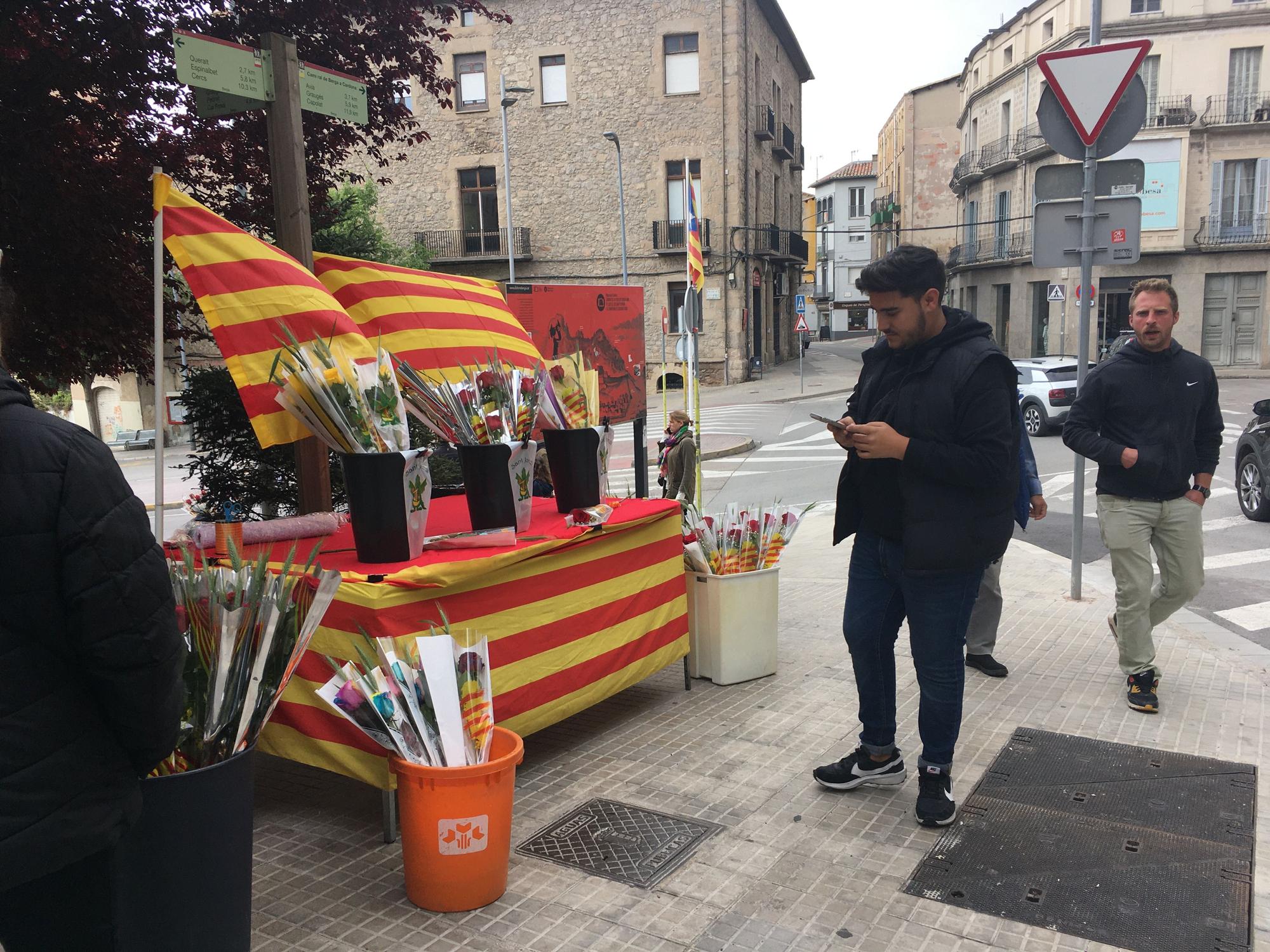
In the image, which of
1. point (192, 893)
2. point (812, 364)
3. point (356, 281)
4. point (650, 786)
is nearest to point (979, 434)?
point (650, 786)

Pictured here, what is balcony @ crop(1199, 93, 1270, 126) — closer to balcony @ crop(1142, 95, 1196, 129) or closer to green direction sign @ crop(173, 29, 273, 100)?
balcony @ crop(1142, 95, 1196, 129)

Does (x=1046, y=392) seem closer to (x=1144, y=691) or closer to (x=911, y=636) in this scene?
(x=1144, y=691)

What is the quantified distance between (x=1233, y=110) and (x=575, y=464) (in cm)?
3658

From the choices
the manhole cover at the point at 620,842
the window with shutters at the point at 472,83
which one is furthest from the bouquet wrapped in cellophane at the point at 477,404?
the window with shutters at the point at 472,83

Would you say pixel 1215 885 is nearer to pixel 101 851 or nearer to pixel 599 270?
pixel 101 851

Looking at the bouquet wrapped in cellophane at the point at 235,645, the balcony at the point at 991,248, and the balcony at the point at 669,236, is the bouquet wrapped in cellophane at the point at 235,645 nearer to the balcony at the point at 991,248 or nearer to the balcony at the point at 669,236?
the balcony at the point at 669,236

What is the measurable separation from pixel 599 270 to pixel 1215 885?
100 feet

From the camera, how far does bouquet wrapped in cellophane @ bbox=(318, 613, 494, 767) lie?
2896mm

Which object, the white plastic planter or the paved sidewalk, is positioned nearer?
the paved sidewalk

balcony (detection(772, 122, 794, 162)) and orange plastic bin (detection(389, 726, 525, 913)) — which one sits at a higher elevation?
balcony (detection(772, 122, 794, 162))

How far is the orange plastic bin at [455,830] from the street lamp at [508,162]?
24.4 meters

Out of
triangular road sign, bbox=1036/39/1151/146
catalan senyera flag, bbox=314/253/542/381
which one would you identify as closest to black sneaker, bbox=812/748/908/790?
catalan senyera flag, bbox=314/253/542/381

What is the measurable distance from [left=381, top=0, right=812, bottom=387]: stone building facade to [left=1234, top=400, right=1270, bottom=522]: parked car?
22.3 meters

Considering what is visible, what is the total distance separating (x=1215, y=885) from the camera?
3.00 m
